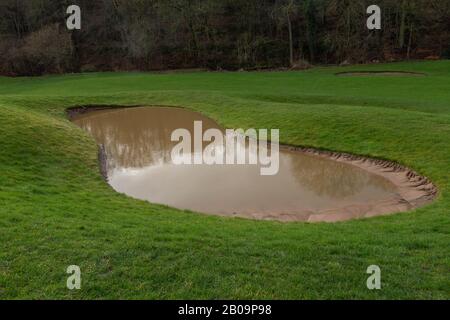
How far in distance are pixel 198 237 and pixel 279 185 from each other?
7.00 meters

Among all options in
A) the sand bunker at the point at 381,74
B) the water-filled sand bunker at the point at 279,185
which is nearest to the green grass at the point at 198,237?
the water-filled sand bunker at the point at 279,185

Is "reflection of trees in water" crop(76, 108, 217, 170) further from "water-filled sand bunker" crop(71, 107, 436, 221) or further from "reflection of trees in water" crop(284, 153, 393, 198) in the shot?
"reflection of trees in water" crop(284, 153, 393, 198)

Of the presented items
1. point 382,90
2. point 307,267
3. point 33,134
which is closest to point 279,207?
point 307,267

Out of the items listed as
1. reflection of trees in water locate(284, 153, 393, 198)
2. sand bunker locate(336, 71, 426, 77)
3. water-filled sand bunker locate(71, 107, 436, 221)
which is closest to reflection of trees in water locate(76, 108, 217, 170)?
water-filled sand bunker locate(71, 107, 436, 221)

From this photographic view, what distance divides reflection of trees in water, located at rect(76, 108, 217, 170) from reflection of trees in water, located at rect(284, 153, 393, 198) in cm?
602

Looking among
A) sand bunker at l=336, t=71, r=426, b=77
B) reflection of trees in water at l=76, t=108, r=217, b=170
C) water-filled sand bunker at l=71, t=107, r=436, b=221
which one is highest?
sand bunker at l=336, t=71, r=426, b=77

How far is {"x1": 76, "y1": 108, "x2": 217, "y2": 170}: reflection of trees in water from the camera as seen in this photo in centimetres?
2017

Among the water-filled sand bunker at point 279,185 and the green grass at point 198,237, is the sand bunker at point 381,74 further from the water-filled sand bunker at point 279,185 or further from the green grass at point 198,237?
the water-filled sand bunker at point 279,185


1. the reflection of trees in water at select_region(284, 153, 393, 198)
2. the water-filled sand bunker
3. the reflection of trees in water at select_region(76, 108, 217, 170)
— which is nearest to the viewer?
the water-filled sand bunker

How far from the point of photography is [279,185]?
16.1 m

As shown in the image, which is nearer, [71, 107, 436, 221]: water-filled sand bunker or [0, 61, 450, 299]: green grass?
[0, 61, 450, 299]: green grass

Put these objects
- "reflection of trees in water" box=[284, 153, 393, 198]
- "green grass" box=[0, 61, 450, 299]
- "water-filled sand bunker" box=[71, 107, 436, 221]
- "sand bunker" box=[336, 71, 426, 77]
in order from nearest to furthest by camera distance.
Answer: "green grass" box=[0, 61, 450, 299] < "water-filled sand bunker" box=[71, 107, 436, 221] < "reflection of trees in water" box=[284, 153, 393, 198] < "sand bunker" box=[336, 71, 426, 77]

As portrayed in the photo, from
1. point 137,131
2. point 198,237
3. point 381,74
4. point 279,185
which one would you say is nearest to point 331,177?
point 279,185

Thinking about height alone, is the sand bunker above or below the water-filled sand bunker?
above
